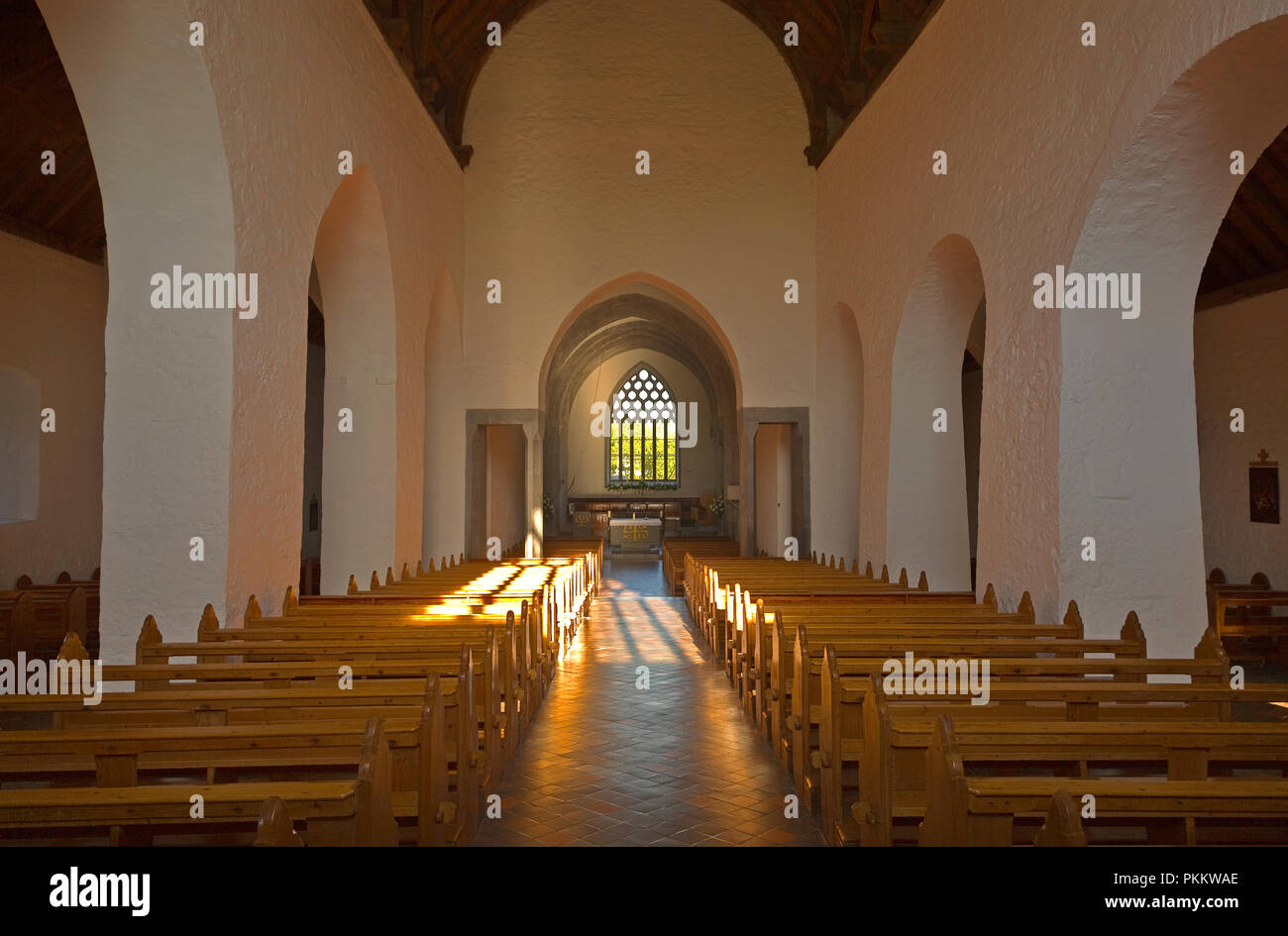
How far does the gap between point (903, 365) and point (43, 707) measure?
8.09 m

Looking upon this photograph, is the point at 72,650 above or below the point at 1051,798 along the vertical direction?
above

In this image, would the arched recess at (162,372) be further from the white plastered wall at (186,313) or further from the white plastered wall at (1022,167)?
the white plastered wall at (1022,167)

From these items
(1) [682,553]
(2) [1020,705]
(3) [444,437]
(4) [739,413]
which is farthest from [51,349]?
(2) [1020,705]

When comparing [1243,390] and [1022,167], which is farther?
[1243,390]

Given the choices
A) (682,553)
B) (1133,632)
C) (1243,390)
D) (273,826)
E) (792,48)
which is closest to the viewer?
(273,826)

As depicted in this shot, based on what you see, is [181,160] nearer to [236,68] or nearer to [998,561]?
[236,68]

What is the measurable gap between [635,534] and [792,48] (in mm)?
10680

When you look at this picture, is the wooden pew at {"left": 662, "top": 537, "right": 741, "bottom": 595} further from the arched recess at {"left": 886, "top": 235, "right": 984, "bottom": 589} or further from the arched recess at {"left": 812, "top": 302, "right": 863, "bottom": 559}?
the arched recess at {"left": 886, "top": 235, "right": 984, "bottom": 589}

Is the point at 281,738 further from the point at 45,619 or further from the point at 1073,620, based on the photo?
the point at 45,619

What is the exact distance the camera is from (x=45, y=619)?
8289 millimetres

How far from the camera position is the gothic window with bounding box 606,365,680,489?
2842 centimetres

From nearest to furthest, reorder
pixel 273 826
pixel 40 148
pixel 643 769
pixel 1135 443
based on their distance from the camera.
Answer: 1. pixel 273 826
2. pixel 643 769
3. pixel 1135 443
4. pixel 40 148

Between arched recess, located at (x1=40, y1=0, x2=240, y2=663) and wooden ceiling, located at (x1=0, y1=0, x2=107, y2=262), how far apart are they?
310 cm

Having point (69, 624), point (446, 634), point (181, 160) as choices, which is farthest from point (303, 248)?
point (69, 624)
